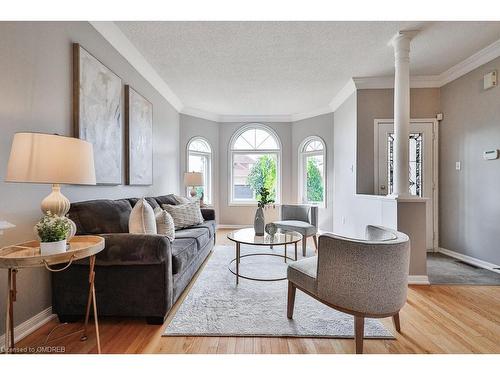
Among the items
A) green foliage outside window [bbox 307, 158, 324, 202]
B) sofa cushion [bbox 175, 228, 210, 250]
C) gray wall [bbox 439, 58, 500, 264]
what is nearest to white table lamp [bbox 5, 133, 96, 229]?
sofa cushion [bbox 175, 228, 210, 250]

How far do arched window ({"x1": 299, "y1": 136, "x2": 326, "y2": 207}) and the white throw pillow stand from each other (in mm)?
3972

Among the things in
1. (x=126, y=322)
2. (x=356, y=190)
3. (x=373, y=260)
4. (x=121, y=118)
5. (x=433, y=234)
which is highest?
(x=121, y=118)

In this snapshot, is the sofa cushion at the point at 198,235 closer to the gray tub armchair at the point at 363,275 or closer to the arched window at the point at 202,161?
the gray tub armchair at the point at 363,275

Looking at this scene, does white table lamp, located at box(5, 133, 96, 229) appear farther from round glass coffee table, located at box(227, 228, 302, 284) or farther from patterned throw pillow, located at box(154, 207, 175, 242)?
round glass coffee table, located at box(227, 228, 302, 284)

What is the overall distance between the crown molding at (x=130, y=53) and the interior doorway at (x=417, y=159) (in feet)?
11.2

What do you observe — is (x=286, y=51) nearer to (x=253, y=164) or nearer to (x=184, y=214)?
(x=184, y=214)

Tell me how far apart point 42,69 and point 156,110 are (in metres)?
2.24

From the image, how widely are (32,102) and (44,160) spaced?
74 centimetres

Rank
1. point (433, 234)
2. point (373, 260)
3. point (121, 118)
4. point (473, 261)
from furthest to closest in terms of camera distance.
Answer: point (433, 234) < point (473, 261) < point (121, 118) < point (373, 260)

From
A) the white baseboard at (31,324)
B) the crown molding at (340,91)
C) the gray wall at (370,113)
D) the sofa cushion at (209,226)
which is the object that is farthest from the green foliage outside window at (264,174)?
the white baseboard at (31,324)
